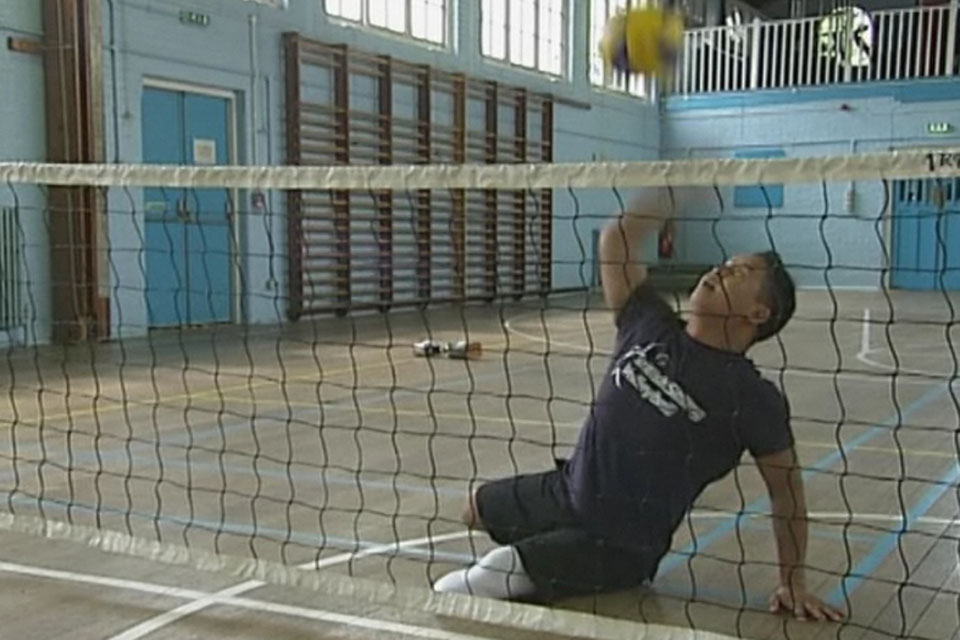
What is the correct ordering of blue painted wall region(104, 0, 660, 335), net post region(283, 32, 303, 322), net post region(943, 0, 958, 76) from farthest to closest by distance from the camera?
net post region(943, 0, 958, 76) → net post region(283, 32, 303, 322) → blue painted wall region(104, 0, 660, 335)

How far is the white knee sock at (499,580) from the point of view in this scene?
321 cm

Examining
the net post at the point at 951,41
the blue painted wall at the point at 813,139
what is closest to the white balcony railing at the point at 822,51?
the net post at the point at 951,41

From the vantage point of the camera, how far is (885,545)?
3867mm

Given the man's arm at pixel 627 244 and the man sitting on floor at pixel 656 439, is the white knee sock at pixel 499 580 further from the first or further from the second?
the man's arm at pixel 627 244

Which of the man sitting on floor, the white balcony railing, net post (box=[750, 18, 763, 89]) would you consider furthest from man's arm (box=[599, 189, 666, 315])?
net post (box=[750, 18, 763, 89])

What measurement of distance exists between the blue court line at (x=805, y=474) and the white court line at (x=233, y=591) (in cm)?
77

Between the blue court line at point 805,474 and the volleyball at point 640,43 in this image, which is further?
the volleyball at point 640,43

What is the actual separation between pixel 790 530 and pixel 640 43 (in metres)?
3.65

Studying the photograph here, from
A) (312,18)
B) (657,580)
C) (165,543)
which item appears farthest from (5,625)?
(312,18)

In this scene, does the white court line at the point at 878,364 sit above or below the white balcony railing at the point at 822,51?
below

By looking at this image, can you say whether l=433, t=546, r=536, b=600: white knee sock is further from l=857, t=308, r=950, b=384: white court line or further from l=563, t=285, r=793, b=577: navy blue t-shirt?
l=857, t=308, r=950, b=384: white court line

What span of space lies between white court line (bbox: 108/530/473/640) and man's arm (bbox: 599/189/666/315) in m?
1.22

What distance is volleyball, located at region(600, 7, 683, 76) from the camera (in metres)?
5.96

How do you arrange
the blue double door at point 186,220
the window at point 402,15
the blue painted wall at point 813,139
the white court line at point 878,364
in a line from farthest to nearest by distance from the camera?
1. the blue painted wall at point 813,139
2. the window at point 402,15
3. the blue double door at point 186,220
4. the white court line at point 878,364
